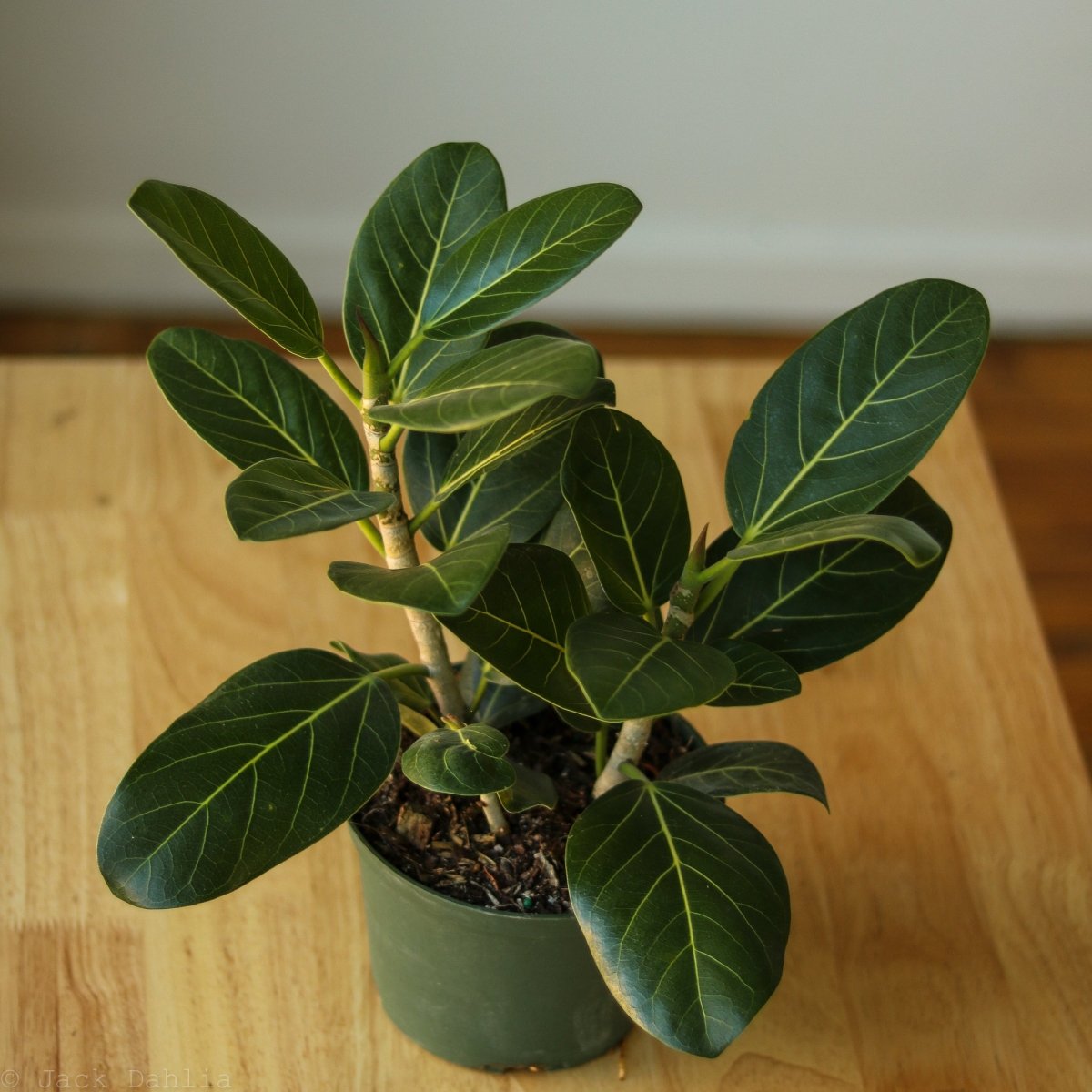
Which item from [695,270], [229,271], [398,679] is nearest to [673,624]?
[398,679]

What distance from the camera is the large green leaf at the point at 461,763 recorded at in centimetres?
57

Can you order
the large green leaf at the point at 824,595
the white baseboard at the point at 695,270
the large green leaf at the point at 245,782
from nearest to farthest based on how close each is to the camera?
1. the large green leaf at the point at 245,782
2. the large green leaf at the point at 824,595
3. the white baseboard at the point at 695,270

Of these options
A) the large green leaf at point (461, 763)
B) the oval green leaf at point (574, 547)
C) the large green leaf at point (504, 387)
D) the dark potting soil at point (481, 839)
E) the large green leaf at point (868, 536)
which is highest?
the large green leaf at point (504, 387)

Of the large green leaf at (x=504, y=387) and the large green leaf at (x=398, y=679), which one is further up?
the large green leaf at (x=504, y=387)

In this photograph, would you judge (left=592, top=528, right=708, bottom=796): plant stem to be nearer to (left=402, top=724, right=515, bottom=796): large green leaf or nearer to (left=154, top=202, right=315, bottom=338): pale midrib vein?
(left=402, top=724, right=515, bottom=796): large green leaf

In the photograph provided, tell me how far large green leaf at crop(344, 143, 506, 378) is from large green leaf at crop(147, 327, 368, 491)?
46 millimetres

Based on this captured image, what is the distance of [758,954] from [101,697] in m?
0.55

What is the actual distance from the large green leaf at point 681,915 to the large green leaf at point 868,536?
0.49 ft

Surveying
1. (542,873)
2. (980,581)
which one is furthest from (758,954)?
(980,581)

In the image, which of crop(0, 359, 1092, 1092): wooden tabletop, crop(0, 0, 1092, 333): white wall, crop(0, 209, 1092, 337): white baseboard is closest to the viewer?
crop(0, 359, 1092, 1092): wooden tabletop

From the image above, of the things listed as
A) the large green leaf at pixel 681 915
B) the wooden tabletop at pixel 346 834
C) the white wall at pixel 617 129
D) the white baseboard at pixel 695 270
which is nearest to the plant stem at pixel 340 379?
the large green leaf at pixel 681 915

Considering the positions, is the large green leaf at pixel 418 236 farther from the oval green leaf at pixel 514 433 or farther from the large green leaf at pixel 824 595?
the large green leaf at pixel 824 595

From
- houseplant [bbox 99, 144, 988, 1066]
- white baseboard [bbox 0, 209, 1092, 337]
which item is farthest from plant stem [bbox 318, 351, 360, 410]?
white baseboard [bbox 0, 209, 1092, 337]

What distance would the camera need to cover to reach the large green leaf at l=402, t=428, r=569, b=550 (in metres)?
0.68
